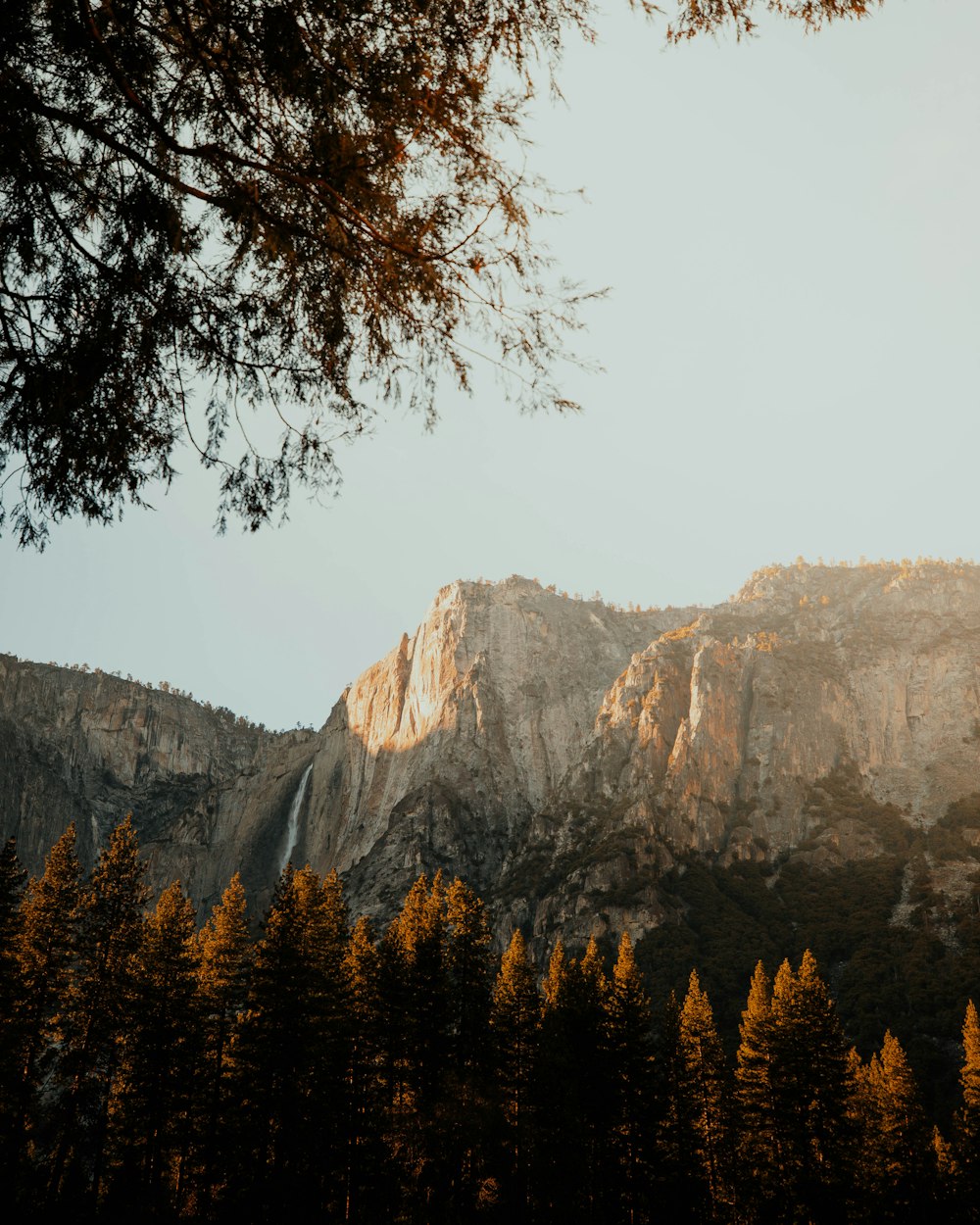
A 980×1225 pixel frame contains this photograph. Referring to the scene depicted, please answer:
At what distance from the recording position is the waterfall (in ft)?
429

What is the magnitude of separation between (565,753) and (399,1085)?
9475cm

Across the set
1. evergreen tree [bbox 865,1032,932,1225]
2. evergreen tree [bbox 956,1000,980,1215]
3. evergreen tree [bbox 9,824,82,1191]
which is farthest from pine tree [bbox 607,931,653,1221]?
evergreen tree [bbox 9,824,82,1191]

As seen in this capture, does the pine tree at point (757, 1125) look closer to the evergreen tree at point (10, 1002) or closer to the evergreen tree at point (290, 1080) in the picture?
the evergreen tree at point (290, 1080)

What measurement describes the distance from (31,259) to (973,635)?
128239 millimetres

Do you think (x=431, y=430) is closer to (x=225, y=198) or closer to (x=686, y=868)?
(x=225, y=198)

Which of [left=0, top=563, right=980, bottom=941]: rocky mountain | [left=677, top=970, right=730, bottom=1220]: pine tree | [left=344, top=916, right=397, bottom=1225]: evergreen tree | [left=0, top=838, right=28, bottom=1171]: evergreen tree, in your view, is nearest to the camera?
[left=344, top=916, right=397, bottom=1225]: evergreen tree

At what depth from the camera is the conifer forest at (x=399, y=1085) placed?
27.0 meters

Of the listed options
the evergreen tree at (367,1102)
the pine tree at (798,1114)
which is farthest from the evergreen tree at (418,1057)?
the pine tree at (798,1114)

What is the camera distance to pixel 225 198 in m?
8.04

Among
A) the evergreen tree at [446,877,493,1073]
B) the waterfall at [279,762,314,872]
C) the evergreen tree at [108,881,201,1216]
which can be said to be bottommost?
the evergreen tree at [108,881,201,1216]

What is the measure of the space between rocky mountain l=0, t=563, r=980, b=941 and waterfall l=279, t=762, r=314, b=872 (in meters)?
0.64

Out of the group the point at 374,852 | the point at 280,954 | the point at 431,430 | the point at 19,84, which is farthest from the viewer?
the point at 374,852

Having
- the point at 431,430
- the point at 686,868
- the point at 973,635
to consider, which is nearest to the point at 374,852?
the point at 686,868

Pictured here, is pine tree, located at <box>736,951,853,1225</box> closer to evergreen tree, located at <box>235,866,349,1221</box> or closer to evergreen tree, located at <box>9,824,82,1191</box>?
evergreen tree, located at <box>235,866,349,1221</box>
